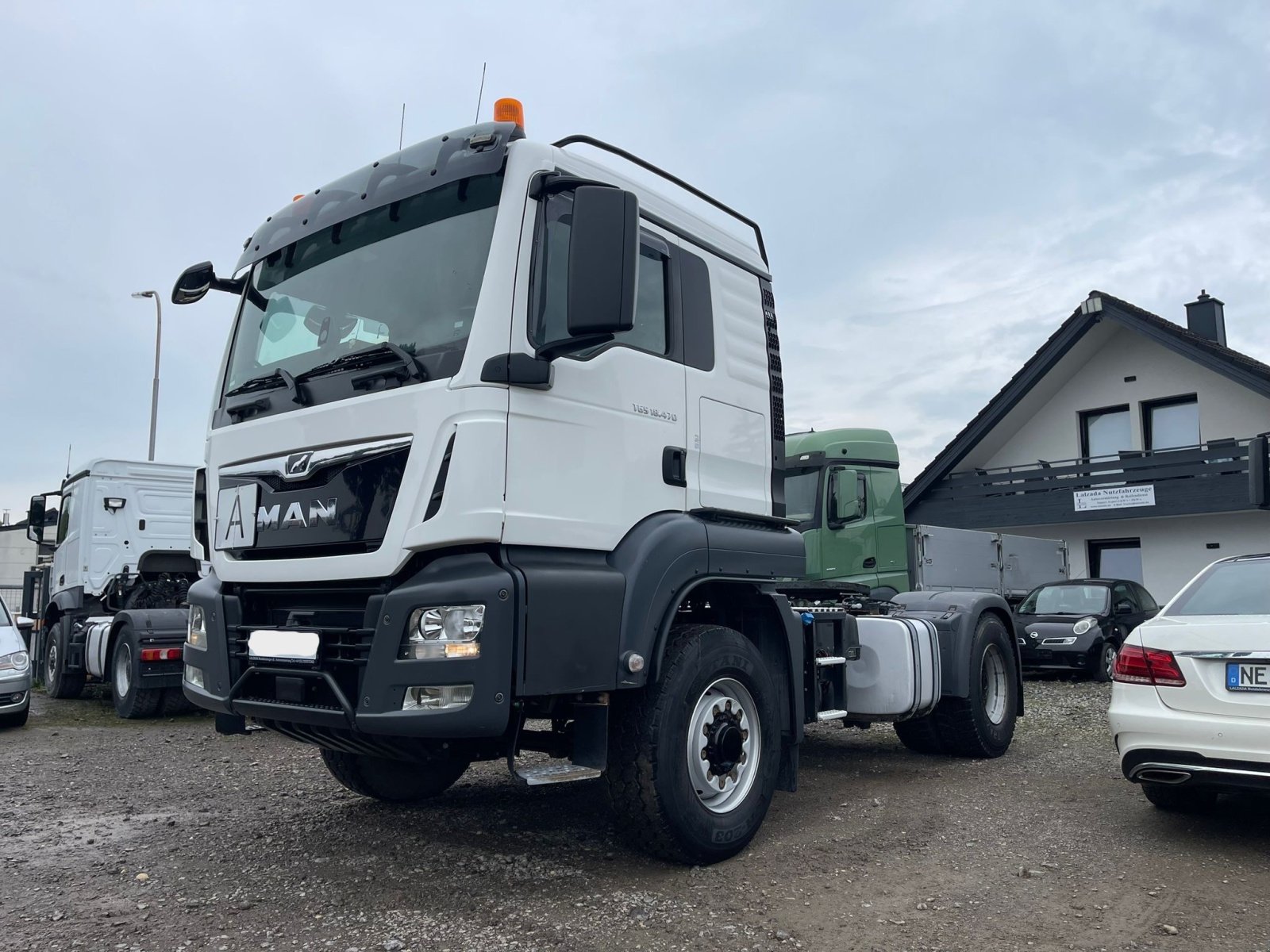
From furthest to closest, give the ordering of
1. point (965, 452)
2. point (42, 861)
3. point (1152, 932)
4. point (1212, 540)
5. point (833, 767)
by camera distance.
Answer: point (965, 452), point (1212, 540), point (833, 767), point (42, 861), point (1152, 932)

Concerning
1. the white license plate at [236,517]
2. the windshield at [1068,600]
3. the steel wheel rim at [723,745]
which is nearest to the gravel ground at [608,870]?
the steel wheel rim at [723,745]

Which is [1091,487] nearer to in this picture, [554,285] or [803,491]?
[803,491]

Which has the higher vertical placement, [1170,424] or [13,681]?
[1170,424]

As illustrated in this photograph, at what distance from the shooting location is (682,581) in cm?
462

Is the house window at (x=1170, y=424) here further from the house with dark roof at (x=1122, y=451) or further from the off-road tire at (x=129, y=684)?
the off-road tire at (x=129, y=684)

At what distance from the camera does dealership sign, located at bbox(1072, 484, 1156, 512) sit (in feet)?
66.5

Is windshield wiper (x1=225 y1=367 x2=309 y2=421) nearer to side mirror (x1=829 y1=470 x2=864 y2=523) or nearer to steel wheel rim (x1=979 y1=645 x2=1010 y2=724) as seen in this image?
steel wheel rim (x1=979 y1=645 x2=1010 y2=724)

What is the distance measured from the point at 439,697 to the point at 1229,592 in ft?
12.9

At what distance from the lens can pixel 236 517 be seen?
469 cm

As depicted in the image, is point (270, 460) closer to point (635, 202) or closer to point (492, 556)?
point (492, 556)

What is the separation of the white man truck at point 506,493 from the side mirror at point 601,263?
0.03ft

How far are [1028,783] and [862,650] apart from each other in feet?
4.28

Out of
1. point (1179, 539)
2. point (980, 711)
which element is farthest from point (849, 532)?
point (1179, 539)

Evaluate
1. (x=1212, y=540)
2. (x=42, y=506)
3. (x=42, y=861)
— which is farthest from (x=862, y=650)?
(x=1212, y=540)
